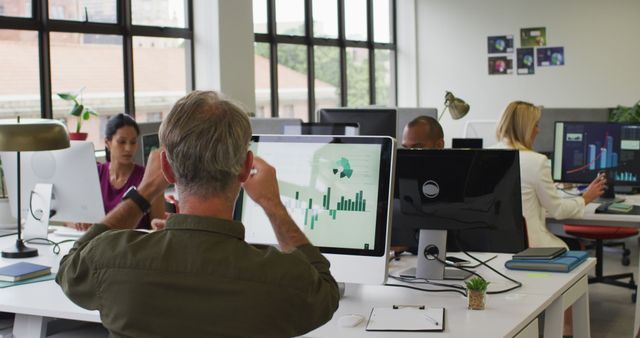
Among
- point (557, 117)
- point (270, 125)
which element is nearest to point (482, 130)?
point (557, 117)

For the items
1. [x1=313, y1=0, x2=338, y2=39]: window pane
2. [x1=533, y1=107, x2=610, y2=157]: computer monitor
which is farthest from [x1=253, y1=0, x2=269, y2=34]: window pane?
[x1=533, y1=107, x2=610, y2=157]: computer monitor

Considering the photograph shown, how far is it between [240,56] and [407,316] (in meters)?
4.90

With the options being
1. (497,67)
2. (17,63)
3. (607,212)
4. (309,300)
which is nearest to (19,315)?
(309,300)

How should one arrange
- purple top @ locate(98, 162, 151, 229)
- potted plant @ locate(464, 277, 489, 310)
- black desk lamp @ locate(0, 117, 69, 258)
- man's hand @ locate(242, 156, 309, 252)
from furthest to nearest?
1. purple top @ locate(98, 162, 151, 229)
2. black desk lamp @ locate(0, 117, 69, 258)
3. potted plant @ locate(464, 277, 489, 310)
4. man's hand @ locate(242, 156, 309, 252)

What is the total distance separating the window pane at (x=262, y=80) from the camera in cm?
752

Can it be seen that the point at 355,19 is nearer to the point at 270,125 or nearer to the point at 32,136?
the point at 270,125

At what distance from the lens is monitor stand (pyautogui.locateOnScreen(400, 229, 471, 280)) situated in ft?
8.71

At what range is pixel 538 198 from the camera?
393 cm

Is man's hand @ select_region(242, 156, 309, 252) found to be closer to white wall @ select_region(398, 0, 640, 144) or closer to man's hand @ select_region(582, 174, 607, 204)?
man's hand @ select_region(582, 174, 607, 204)

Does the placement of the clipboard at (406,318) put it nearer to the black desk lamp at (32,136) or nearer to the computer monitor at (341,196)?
the computer monitor at (341,196)

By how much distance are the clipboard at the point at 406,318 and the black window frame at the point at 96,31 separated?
3898 millimetres

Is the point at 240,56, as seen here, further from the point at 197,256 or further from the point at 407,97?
the point at 197,256

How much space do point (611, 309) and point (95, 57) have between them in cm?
380

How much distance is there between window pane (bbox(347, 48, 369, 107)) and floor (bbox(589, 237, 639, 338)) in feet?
13.1
